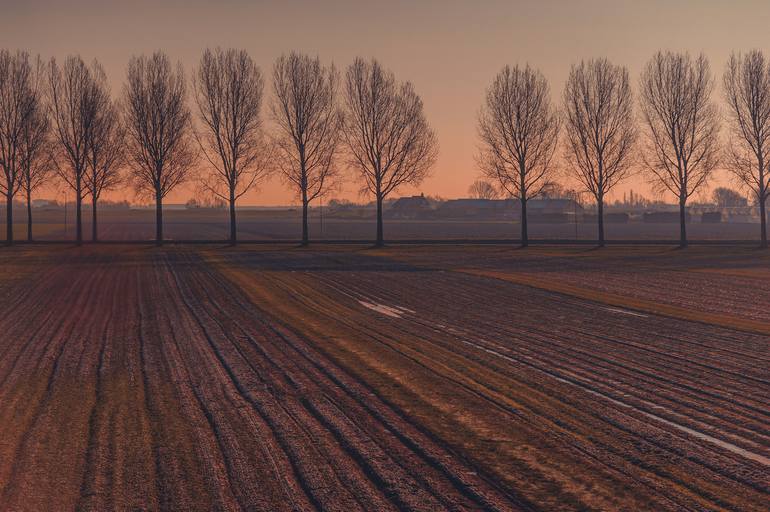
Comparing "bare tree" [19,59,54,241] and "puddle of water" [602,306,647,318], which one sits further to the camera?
"bare tree" [19,59,54,241]

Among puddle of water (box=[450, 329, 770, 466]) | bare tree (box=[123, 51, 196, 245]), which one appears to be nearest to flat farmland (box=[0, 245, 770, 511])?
puddle of water (box=[450, 329, 770, 466])

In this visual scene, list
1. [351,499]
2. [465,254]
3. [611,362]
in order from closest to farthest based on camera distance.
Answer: [351,499], [611,362], [465,254]

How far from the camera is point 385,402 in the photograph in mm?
12180

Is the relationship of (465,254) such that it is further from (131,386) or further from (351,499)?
(351,499)

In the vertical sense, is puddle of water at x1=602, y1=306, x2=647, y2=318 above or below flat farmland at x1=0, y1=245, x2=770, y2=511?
above

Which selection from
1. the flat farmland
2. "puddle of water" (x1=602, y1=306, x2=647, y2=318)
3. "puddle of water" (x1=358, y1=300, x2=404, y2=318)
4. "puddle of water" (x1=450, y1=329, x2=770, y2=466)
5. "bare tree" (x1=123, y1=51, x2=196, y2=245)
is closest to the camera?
the flat farmland

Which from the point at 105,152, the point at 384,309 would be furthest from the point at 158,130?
the point at 384,309

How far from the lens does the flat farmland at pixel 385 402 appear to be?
8531mm

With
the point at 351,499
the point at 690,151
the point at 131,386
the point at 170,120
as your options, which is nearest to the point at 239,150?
the point at 170,120

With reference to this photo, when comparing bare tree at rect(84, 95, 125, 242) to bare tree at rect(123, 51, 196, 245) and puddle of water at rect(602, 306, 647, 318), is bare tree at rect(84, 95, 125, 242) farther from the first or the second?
puddle of water at rect(602, 306, 647, 318)

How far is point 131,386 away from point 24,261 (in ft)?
123

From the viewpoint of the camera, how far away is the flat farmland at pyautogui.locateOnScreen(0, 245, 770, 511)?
28.0 ft

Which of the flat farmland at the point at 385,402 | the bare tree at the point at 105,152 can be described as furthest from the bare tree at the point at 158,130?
the flat farmland at the point at 385,402

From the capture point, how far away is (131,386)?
13.5 m
